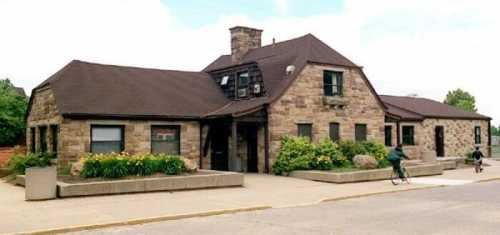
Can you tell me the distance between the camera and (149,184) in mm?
17688

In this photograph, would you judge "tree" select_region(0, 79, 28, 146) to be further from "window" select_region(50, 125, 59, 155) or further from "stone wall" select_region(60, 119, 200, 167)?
"stone wall" select_region(60, 119, 200, 167)

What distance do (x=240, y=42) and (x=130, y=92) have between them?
8.34 meters

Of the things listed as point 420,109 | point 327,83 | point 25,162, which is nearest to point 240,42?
point 327,83

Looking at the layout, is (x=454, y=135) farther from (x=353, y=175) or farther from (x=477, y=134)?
(x=353, y=175)

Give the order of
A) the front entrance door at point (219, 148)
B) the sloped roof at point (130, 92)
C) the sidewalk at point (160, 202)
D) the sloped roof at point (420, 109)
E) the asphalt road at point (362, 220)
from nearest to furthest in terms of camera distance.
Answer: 1. the asphalt road at point (362, 220)
2. the sidewalk at point (160, 202)
3. the sloped roof at point (130, 92)
4. the front entrance door at point (219, 148)
5. the sloped roof at point (420, 109)

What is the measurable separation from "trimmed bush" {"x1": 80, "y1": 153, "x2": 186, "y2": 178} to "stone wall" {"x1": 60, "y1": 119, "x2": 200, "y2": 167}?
3.64 meters

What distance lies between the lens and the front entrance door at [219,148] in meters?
26.8

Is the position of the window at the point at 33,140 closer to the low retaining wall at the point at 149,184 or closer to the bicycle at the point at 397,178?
the low retaining wall at the point at 149,184

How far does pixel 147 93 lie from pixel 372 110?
1196 centimetres

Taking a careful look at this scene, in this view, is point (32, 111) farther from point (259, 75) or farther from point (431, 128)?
point (431, 128)

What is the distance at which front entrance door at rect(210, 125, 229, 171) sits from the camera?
26.8 m

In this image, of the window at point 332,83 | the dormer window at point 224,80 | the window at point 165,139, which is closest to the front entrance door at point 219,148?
the window at point 165,139

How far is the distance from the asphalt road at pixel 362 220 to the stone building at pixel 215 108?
10222mm

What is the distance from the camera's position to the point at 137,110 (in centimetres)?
2436
